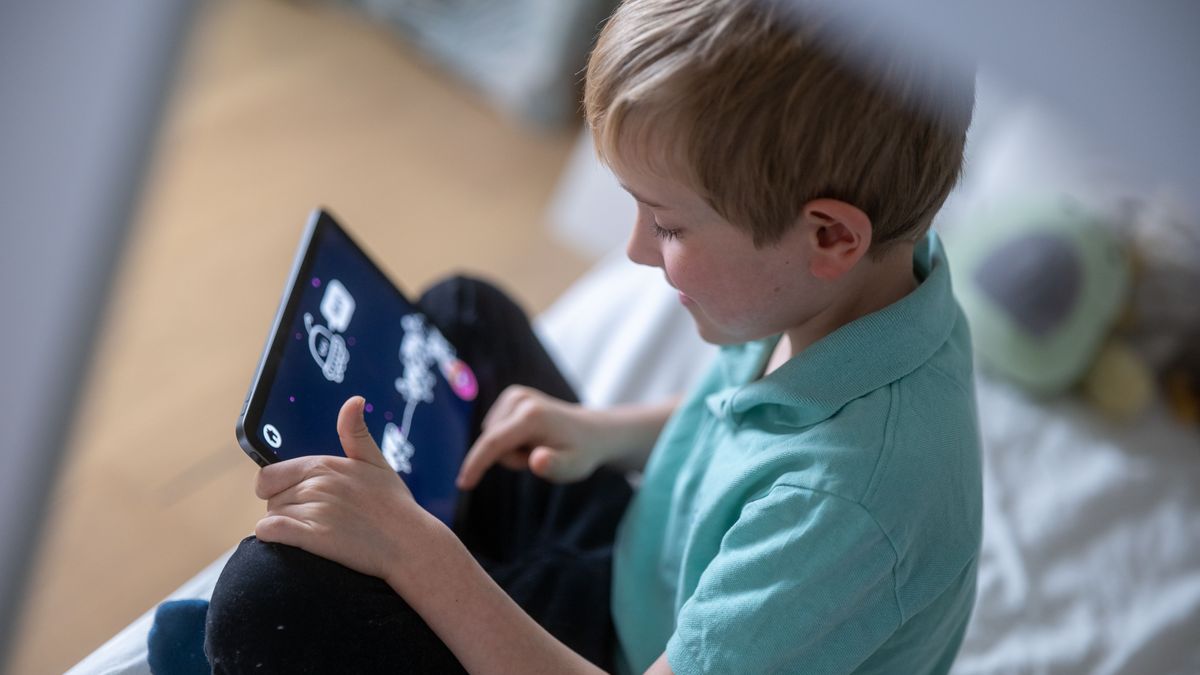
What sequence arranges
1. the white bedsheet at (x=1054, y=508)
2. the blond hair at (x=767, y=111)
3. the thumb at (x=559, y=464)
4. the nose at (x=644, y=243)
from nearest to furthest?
the blond hair at (x=767, y=111), the nose at (x=644, y=243), the thumb at (x=559, y=464), the white bedsheet at (x=1054, y=508)

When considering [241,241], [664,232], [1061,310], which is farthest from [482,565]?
[241,241]

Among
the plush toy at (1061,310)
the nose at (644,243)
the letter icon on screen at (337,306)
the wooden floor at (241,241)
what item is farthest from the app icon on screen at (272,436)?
the plush toy at (1061,310)

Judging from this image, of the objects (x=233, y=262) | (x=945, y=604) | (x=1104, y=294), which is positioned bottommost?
(x=1104, y=294)

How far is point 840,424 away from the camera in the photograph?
24.5 inches

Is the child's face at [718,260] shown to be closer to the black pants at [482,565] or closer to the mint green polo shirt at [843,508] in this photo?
the mint green polo shirt at [843,508]

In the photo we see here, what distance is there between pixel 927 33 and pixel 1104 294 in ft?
3.43

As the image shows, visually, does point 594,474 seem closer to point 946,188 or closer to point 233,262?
point 946,188

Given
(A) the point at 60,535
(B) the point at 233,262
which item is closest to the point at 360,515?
(A) the point at 60,535

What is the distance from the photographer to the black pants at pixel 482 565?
598mm

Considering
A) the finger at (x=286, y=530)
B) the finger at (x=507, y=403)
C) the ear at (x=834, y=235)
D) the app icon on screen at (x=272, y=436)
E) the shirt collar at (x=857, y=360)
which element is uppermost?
the app icon on screen at (x=272, y=436)

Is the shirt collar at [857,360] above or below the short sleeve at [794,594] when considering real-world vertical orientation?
above

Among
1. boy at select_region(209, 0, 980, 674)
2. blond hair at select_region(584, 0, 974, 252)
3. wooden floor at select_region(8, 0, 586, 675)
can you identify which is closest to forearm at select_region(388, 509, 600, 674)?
boy at select_region(209, 0, 980, 674)

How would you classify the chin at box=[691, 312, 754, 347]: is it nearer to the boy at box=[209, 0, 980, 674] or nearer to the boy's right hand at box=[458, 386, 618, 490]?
the boy at box=[209, 0, 980, 674]

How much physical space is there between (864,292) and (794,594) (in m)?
0.20
